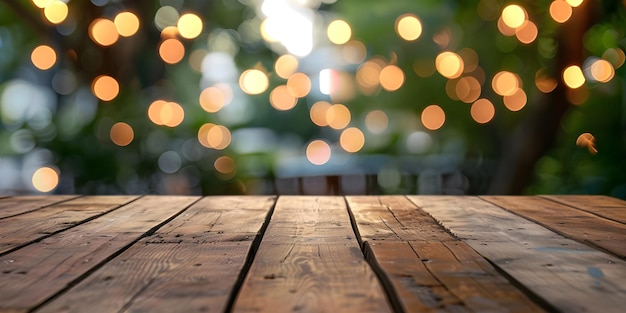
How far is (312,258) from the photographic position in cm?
124

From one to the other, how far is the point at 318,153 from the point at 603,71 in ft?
7.21

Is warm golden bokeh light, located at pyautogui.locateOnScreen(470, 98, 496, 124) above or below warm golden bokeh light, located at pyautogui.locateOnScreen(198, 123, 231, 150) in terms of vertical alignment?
above

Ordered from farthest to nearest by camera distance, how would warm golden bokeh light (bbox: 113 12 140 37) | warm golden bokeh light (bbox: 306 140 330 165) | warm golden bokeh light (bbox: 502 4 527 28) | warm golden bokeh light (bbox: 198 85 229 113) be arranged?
warm golden bokeh light (bbox: 306 140 330 165) → warm golden bokeh light (bbox: 198 85 229 113) → warm golden bokeh light (bbox: 113 12 140 37) → warm golden bokeh light (bbox: 502 4 527 28)

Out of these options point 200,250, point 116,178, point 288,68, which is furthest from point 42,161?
point 200,250

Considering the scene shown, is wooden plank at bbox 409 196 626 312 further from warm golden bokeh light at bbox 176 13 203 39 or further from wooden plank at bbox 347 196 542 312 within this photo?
warm golden bokeh light at bbox 176 13 203 39

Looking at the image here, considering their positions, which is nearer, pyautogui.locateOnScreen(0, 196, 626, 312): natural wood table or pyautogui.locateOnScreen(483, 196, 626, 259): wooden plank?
pyautogui.locateOnScreen(0, 196, 626, 312): natural wood table

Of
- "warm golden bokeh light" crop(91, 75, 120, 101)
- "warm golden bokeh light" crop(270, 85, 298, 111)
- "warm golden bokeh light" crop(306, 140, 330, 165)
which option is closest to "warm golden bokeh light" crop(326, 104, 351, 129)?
"warm golden bokeh light" crop(270, 85, 298, 111)

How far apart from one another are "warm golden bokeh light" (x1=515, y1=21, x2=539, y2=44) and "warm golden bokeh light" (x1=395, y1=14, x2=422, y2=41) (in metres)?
0.52

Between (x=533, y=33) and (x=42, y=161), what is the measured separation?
2.69 m

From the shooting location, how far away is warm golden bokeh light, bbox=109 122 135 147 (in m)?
4.30

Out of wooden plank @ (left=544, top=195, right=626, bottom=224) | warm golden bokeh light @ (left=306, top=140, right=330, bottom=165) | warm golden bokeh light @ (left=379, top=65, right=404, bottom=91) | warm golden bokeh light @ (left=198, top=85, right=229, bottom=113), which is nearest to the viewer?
wooden plank @ (left=544, top=195, right=626, bottom=224)

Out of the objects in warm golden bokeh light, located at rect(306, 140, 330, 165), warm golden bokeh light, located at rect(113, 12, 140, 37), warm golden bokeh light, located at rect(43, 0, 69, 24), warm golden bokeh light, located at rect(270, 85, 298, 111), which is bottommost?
warm golden bokeh light, located at rect(306, 140, 330, 165)

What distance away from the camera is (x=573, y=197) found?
7.75 ft

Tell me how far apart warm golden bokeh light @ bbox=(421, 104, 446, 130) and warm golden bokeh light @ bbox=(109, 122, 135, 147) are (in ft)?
5.39
